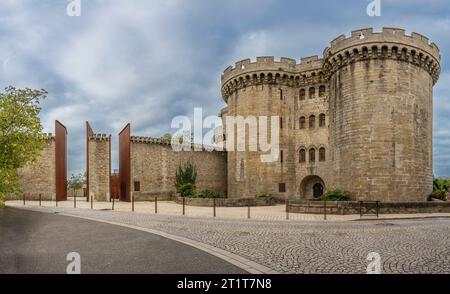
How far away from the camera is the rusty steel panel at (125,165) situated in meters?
28.1

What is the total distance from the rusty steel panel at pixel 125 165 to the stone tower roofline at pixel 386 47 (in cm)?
1960

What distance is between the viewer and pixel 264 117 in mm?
28672

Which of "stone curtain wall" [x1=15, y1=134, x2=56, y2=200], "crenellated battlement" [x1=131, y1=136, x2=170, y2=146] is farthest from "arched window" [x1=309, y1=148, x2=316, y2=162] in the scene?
"stone curtain wall" [x1=15, y1=134, x2=56, y2=200]

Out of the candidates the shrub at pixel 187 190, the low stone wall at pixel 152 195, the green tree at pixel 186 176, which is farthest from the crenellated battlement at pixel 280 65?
the low stone wall at pixel 152 195

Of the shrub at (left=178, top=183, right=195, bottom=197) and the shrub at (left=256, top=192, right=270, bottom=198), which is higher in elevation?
the shrub at (left=178, top=183, right=195, bottom=197)

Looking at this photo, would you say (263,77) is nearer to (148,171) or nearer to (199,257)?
(148,171)

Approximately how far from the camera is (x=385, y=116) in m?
21.8

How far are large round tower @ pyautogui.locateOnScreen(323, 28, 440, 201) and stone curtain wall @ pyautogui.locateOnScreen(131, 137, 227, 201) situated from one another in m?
14.7

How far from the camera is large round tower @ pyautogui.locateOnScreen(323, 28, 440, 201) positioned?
70.8 feet

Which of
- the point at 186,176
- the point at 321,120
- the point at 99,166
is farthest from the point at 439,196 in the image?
the point at 99,166

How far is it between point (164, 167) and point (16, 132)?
18.9 meters

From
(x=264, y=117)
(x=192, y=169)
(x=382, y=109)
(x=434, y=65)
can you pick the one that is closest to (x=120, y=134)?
(x=192, y=169)

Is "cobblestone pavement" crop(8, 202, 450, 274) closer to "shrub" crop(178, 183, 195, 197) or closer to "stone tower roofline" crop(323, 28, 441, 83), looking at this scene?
"stone tower roofline" crop(323, 28, 441, 83)
